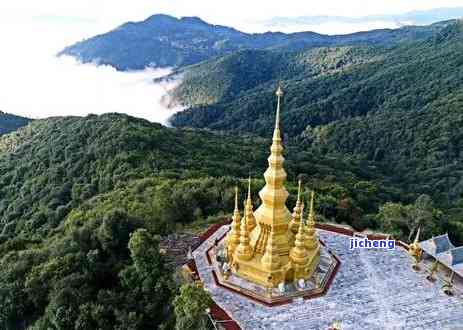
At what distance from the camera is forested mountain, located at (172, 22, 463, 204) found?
84875 millimetres

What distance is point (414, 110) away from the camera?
351 feet

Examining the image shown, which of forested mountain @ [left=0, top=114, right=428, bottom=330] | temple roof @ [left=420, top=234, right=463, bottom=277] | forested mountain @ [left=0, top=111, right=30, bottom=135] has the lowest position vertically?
forested mountain @ [left=0, top=111, right=30, bottom=135]

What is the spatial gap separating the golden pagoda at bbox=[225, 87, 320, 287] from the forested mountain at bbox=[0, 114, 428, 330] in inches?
179

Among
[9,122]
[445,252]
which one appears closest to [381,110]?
[445,252]

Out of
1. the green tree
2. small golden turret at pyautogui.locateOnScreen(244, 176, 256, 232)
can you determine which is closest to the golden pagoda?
small golden turret at pyautogui.locateOnScreen(244, 176, 256, 232)

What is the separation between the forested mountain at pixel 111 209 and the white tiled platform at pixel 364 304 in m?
3.95

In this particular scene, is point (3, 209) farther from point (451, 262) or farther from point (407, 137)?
point (407, 137)

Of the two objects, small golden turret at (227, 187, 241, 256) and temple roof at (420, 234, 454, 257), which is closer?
small golden turret at (227, 187, 241, 256)

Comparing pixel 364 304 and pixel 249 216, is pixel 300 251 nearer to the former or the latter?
pixel 249 216

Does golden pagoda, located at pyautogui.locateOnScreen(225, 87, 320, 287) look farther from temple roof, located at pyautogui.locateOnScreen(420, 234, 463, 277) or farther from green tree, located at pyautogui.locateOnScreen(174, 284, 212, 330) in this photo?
temple roof, located at pyautogui.locateOnScreen(420, 234, 463, 277)

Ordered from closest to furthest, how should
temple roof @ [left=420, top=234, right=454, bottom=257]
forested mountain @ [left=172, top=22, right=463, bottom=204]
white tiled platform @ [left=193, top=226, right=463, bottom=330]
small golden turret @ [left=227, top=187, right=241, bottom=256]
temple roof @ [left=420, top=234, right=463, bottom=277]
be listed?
1. white tiled platform @ [left=193, top=226, right=463, bottom=330]
2. temple roof @ [left=420, top=234, right=463, bottom=277]
3. small golden turret @ [left=227, top=187, right=241, bottom=256]
4. temple roof @ [left=420, top=234, right=454, bottom=257]
5. forested mountain @ [left=172, top=22, right=463, bottom=204]

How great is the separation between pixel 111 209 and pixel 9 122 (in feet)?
338

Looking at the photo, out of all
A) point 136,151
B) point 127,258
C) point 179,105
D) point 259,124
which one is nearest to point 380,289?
point 127,258

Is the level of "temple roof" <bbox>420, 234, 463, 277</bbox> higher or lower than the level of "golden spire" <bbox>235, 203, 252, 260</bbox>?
lower
